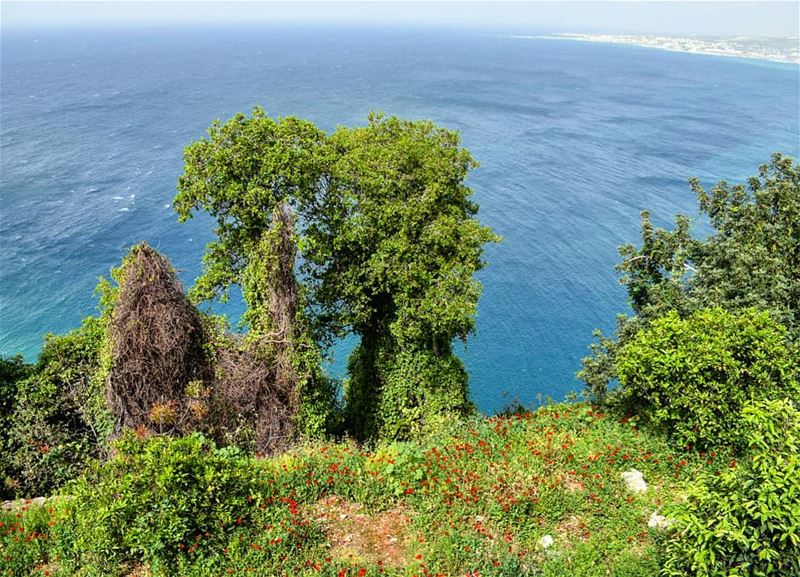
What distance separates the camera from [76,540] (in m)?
10.9

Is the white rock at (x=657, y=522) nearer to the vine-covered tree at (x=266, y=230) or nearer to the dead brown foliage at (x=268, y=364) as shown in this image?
the vine-covered tree at (x=266, y=230)

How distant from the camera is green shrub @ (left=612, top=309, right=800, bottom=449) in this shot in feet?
43.4

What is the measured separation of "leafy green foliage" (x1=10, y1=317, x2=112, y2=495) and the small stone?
13.9 metres

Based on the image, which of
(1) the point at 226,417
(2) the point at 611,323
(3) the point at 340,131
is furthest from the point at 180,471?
(2) the point at 611,323

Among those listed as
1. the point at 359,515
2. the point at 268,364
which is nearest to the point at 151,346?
the point at 268,364

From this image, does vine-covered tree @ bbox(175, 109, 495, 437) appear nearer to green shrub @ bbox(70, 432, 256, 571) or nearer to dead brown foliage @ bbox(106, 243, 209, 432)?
dead brown foliage @ bbox(106, 243, 209, 432)

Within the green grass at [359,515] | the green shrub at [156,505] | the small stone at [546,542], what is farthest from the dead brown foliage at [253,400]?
the small stone at [546,542]

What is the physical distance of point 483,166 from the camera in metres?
71.4

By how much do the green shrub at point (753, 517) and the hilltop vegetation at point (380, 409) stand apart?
0.14 feet

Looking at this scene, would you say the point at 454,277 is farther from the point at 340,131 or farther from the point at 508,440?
the point at 340,131

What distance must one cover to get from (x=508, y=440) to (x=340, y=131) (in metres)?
14.6

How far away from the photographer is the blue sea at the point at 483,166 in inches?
1716

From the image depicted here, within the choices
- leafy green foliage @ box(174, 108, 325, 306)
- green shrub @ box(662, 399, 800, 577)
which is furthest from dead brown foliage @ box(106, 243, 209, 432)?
green shrub @ box(662, 399, 800, 577)

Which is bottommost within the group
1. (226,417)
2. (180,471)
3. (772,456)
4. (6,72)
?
(226,417)
